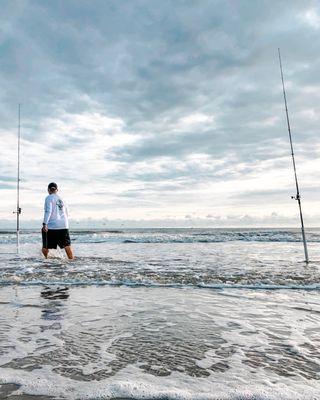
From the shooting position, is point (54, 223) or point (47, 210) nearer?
point (47, 210)

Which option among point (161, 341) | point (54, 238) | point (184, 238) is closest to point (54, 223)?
point (54, 238)

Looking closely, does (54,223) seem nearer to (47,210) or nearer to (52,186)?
(47,210)

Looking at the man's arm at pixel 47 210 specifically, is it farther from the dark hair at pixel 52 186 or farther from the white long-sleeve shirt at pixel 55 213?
the dark hair at pixel 52 186

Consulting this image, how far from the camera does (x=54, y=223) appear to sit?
10867mm

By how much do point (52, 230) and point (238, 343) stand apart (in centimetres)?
837

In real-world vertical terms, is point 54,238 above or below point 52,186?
below

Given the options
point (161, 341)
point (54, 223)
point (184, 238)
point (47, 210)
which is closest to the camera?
point (161, 341)

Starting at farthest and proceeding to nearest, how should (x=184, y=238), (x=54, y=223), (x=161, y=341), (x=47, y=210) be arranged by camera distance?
1. (x=184, y=238)
2. (x=54, y=223)
3. (x=47, y=210)
4. (x=161, y=341)

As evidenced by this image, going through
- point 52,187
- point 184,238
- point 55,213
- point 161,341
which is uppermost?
point 52,187

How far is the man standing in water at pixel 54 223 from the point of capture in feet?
35.2

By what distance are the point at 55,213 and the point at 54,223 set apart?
0.31 meters

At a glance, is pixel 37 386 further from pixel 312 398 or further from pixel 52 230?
pixel 52 230

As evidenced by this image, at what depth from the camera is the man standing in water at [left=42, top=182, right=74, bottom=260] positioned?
10.7 meters

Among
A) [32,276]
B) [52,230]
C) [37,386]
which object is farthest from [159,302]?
[52,230]
